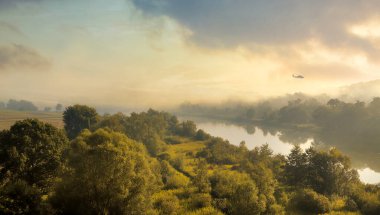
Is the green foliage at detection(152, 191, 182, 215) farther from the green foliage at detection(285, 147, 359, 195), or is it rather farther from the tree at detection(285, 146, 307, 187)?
the green foliage at detection(285, 147, 359, 195)

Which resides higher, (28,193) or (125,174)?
(125,174)

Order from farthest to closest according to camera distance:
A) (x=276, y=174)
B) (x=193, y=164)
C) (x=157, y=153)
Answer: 1. (x=157, y=153)
2. (x=193, y=164)
3. (x=276, y=174)

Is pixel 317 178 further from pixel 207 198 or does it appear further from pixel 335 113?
pixel 335 113

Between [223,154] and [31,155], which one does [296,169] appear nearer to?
[223,154]

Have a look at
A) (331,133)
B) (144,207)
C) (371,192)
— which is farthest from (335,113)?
(144,207)

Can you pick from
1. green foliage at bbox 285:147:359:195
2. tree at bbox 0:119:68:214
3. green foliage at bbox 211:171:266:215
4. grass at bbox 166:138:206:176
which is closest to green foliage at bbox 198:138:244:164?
grass at bbox 166:138:206:176

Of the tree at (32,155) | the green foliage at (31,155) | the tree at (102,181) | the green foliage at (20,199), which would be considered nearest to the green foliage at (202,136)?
the tree at (32,155)

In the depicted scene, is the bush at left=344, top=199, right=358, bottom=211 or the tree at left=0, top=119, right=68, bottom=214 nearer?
the tree at left=0, top=119, right=68, bottom=214
